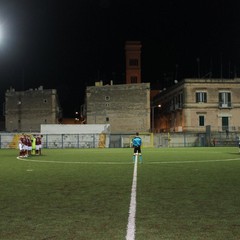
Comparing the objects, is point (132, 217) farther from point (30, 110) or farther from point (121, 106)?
point (30, 110)

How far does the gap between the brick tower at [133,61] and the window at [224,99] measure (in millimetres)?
25535

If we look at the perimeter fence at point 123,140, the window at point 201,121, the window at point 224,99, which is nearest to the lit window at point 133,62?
the window at point 201,121

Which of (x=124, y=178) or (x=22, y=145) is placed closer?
(x=124, y=178)

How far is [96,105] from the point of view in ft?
273

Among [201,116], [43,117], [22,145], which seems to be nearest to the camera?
[22,145]

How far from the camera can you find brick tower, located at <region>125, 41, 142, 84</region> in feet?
311

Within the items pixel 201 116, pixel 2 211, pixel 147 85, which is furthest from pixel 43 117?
pixel 2 211

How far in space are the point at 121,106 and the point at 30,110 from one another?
67.8 ft

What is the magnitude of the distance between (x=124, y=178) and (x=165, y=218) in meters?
8.38

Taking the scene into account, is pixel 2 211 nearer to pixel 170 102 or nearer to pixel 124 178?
pixel 124 178

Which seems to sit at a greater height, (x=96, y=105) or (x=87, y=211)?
(x=96, y=105)

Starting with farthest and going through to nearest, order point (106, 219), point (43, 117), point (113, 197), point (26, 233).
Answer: point (43, 117) < point (113, 197) < point (106, 219) < point (26, 233)

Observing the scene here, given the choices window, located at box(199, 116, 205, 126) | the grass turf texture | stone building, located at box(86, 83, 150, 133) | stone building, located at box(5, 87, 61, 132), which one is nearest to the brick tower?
stone building, located at box(86, 83, 150, 133)

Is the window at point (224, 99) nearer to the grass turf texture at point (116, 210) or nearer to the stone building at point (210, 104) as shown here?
the stone building at point (210, 104)
